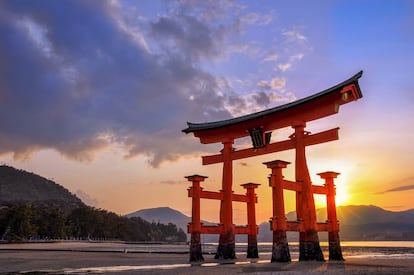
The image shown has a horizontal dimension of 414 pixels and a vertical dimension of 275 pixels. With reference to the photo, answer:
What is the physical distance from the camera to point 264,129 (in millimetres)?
25281

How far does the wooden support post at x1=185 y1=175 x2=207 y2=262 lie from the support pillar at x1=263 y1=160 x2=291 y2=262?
579 cm

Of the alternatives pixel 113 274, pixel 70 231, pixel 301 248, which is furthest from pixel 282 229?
pixel 70 231

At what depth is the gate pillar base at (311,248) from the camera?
69.2 ft

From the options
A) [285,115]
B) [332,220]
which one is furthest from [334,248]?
[285,115]

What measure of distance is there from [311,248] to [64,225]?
59.2m

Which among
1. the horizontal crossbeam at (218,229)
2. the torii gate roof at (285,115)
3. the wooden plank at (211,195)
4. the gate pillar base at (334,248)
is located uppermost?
the torii gate roof at (285,115)

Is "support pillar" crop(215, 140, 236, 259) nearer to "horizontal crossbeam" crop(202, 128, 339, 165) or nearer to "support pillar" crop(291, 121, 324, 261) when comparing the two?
"horizontal crossbeam" crop(202, 128, 339, 165)

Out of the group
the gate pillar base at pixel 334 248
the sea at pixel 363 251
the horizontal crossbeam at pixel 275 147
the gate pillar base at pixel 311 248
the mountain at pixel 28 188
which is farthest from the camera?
the mountain at pixel 28 188

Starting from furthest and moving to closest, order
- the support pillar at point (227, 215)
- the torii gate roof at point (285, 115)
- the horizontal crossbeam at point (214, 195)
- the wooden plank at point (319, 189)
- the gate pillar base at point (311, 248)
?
1. the support pillar at point (227, 215)
2. the horizontal crossbeam at point (214, 195)
3. the wooden plank at point (319, 189)
4. the gate pillar base at point (311, 248)
5. the torii gate roof at point (285, 115)

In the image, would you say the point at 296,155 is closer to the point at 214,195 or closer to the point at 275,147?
the point at 275,147

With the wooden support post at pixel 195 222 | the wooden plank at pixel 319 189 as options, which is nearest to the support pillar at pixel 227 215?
the wooden support post at pixel 195 222

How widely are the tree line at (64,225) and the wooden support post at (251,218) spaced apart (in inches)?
1753

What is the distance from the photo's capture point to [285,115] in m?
23.8

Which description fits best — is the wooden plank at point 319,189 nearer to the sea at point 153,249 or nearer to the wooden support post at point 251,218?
the wooden support post at point 251,218
